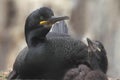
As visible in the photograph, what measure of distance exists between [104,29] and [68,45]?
4.63m

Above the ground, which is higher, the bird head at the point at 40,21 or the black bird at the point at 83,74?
the bird head at the point at 40,21

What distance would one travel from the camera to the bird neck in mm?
6301

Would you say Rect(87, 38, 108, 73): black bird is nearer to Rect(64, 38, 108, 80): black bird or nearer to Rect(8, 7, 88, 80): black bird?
Rect(64, 38, 108, 80): black bird

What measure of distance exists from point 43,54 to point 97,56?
832mm

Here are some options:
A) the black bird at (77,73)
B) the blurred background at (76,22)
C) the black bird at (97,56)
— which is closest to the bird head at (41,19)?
the black bird at (77,73)

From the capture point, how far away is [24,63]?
630 centimetres

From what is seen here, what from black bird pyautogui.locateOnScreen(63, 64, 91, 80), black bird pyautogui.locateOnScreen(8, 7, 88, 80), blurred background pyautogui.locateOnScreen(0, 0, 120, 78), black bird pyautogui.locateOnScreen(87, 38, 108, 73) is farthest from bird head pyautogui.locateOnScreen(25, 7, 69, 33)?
blurred background pyautogui.locateOnScreen(0, 0, 120, 78)

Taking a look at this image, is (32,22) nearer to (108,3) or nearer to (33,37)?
(33,37)

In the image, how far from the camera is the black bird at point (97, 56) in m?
6.67

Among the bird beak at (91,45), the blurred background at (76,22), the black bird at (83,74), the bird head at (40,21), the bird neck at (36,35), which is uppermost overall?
the bird head at (40,21)

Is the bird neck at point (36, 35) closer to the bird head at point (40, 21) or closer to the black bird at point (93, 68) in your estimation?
the bird head at point (40, 21)

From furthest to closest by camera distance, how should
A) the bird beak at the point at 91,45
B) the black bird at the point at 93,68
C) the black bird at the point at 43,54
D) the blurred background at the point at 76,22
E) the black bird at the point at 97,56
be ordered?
the blurred background at the point at 76,22, the bird beak at the point at 91,45, the black bird at the point at 97,56, the black bird at the point at 93,68, the black bird at the point at 43,54

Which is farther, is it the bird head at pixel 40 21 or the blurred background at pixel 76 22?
the blurred background at pixel 76 22

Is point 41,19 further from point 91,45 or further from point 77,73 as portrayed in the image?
point 91,45
